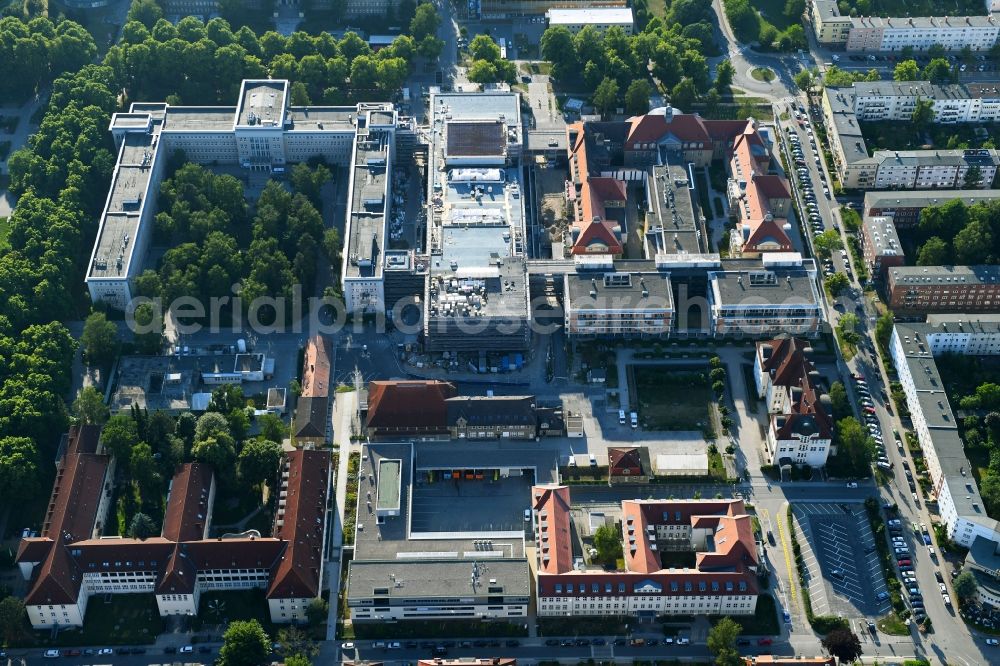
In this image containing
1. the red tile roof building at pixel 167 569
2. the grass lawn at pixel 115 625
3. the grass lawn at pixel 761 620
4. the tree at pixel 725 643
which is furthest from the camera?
the grass lawn at pixel 761 620

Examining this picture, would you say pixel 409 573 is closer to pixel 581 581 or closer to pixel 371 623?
pixel 371 623

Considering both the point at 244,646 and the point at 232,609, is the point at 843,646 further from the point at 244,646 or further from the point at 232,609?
the point at 232,609

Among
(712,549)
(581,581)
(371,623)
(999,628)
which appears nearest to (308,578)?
(371,623)

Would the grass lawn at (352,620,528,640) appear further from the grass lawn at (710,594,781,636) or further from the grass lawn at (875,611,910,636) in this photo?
the grass lawn at (875,611,910,636)

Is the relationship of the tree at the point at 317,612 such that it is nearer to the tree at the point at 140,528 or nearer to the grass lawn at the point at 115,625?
the grass lawn at the point at 115,625

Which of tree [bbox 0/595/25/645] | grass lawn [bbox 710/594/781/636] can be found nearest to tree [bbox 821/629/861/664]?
grass lawn [bbox 710/594/781/636]

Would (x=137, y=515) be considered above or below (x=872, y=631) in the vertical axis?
above

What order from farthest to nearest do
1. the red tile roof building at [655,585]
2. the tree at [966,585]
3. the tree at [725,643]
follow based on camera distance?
the tree at [966,585] < the red tile roof building at [655,585] < the tree at [725,643]

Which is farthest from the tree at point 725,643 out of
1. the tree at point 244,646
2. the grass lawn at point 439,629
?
the tree at point 244,646
